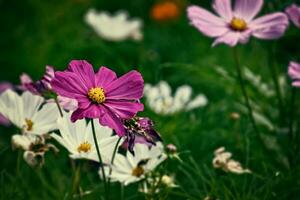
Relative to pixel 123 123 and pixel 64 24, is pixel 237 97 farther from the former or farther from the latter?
pixel 64 24

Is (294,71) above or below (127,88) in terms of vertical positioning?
below

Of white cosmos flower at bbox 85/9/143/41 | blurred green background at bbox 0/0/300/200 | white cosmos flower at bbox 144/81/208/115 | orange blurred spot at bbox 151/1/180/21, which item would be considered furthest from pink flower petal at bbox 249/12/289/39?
orange blurred spot at bbox 151/1/180/21

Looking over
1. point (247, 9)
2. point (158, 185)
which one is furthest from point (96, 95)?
point (247, 9)

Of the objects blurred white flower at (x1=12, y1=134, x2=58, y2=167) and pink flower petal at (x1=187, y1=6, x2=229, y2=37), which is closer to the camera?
blurred white flower at (x1=12, y1=134, x2=58, y2=167)

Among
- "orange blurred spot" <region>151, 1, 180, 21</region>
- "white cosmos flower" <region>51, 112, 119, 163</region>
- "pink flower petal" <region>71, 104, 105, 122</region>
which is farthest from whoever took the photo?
"orange blurred spot" <region>151, 1, 180, 21</region>

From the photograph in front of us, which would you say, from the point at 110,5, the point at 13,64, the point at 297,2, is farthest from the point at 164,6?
the point at 297,2

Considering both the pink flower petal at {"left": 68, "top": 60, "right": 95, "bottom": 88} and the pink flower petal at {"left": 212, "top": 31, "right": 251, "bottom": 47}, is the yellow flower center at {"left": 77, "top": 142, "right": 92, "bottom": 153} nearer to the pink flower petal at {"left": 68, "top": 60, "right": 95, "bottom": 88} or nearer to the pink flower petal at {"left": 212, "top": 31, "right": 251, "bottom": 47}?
the pink flower petal at {"left": 68, "top": 60, "right": 95, "bottom": 88}

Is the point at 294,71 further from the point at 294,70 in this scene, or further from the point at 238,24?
the point at 238,24
